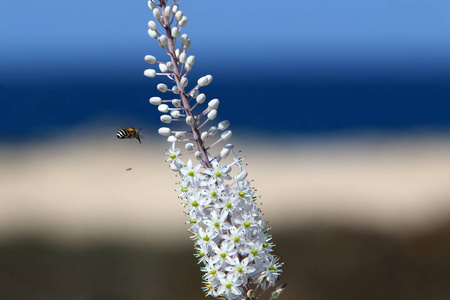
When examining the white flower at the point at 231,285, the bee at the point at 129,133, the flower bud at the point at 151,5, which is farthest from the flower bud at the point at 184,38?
the bee at the point at 129,133

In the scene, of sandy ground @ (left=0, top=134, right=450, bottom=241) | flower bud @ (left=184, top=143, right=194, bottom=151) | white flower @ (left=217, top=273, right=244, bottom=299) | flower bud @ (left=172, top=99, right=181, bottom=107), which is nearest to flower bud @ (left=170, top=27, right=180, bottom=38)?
flower bud @ (left=172, top=99, right=181, bottom=107)

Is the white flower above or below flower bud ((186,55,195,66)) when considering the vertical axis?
below

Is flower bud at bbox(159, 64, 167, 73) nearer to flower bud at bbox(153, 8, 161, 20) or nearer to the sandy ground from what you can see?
flower bud at bbox(153, 8, 161, 20)

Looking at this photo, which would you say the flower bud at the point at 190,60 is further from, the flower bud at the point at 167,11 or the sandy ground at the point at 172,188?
the sandy ground at the point at 172,188

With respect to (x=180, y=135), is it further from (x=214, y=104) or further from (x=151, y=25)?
(x=151, y=25)

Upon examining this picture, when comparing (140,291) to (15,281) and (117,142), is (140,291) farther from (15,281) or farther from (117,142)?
(117,142)

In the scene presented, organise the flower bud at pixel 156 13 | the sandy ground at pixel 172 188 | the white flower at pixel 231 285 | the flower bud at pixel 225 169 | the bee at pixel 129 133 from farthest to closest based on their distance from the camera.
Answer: the sandy ground at pixel 172 188, the bee at pixel 129 133, the flower bud at pixel 156 13, the flower bud at pixel 225 169, the white flower at pixel 231 285

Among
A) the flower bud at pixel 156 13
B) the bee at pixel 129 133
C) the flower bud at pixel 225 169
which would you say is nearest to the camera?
the flower bud at pixel 225 169

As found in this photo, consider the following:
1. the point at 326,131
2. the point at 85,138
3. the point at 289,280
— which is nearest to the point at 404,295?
the point at 289,280
